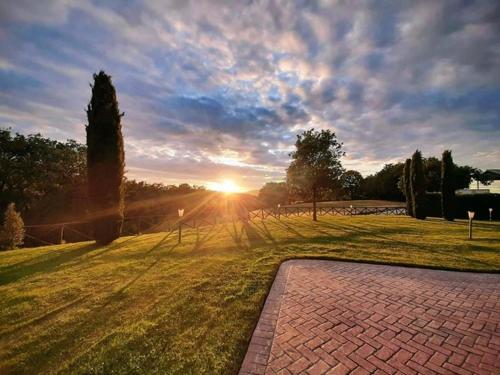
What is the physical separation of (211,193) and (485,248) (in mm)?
39206

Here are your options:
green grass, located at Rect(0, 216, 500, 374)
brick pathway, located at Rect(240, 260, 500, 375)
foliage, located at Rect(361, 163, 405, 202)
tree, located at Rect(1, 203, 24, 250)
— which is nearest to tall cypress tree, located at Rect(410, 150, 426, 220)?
green grass, located at Rect(0, 216, 500, 374)

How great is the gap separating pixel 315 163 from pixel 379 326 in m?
17.7

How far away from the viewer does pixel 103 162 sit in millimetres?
13055

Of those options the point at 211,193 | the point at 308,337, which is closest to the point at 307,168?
the point at 308,337

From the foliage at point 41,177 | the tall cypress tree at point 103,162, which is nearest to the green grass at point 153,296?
the tall cypress tree at point 103,162

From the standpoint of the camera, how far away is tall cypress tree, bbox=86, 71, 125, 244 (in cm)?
1297

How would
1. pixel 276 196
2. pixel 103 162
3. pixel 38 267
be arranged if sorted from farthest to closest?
pixel 276 196 < pixel 103 162 < pixel 38 267

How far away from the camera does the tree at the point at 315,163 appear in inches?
826

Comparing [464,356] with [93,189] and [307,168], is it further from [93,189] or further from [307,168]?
[307,168]

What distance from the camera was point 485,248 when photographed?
10.1 meters

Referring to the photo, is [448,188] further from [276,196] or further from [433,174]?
[276,196]

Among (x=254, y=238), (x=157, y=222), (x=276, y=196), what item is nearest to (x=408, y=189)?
(x=254, y=238)

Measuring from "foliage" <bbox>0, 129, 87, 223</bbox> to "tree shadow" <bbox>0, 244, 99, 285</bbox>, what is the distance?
63.8ft

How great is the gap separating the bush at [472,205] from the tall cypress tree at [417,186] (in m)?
5.63
